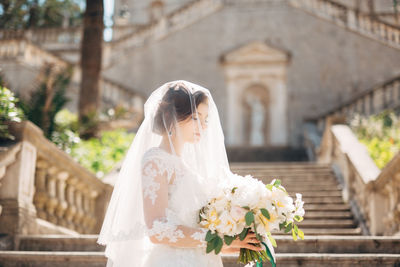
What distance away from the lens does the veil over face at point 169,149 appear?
2.87 meters

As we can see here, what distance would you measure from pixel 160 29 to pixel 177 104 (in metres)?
16.0

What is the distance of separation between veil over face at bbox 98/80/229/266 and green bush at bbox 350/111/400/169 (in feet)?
21.3

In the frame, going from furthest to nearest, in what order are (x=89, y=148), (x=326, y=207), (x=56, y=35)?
1. (x=56, y=35)
2. (x=89, y=148)
3. (x=326, y=207)

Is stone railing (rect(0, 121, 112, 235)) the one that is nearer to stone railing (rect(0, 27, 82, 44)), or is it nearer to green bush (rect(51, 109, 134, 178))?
green bush (rect(51, 109, 134, 178))

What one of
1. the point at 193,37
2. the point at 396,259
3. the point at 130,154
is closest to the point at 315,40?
the point at 193,37

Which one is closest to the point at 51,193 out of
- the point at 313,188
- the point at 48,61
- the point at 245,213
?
the point at 245,213

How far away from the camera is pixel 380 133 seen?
11.4 m

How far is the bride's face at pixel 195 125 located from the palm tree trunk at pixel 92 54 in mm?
7561

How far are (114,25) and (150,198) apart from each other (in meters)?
17.9

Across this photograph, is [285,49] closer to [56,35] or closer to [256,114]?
[256,114]

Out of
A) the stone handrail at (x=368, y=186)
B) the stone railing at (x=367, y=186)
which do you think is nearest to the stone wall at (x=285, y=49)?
the stone railing at (x=367, y=186)

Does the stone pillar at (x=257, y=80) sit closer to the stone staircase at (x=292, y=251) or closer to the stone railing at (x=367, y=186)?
the stone railing at (x=367, y=186)

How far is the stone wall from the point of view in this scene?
17.5 meters

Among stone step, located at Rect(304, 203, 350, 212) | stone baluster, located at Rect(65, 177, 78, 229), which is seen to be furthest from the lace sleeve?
stone step, located at Rect(304, 203, 350, 212)
